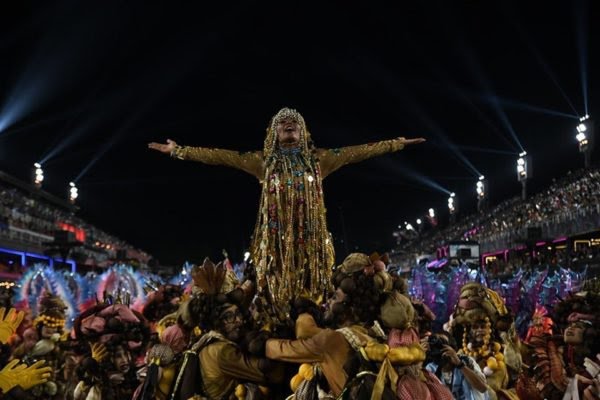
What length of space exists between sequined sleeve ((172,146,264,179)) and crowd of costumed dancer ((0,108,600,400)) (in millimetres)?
12

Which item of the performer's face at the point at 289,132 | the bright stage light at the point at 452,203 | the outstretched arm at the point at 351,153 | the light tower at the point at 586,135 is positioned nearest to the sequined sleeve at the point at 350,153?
the outstretched arm at the point at 351,153

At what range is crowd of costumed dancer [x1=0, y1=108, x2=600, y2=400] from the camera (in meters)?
3.78

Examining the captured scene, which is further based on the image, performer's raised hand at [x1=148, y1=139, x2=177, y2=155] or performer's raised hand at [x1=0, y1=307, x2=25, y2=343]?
performer's raised hand at [x1=148, y1=139, x2=177, y2=155]

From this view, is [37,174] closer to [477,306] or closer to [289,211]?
[477,306]

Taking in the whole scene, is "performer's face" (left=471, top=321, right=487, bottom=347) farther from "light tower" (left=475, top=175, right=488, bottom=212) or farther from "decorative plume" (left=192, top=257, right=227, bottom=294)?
"light tower" (left=475, top=175, right=488, bottom=212)

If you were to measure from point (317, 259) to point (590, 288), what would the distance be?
3.20 m

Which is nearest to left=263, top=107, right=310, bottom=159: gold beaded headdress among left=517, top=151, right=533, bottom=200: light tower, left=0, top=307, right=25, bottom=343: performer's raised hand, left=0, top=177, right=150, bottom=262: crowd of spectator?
left=0, top=307, right=25, bottom=343: performer's raised hand

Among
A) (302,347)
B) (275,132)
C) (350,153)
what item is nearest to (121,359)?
(302,347)

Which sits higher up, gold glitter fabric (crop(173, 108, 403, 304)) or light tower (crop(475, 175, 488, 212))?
light tower (crop(475, 175, 488, 212))

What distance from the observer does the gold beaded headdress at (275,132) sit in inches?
209

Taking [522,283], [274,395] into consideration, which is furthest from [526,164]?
[274,395]

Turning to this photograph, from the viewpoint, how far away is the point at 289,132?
5.29 m

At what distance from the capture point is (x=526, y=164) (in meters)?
44.3

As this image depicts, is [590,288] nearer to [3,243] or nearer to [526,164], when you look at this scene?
[3,243]
